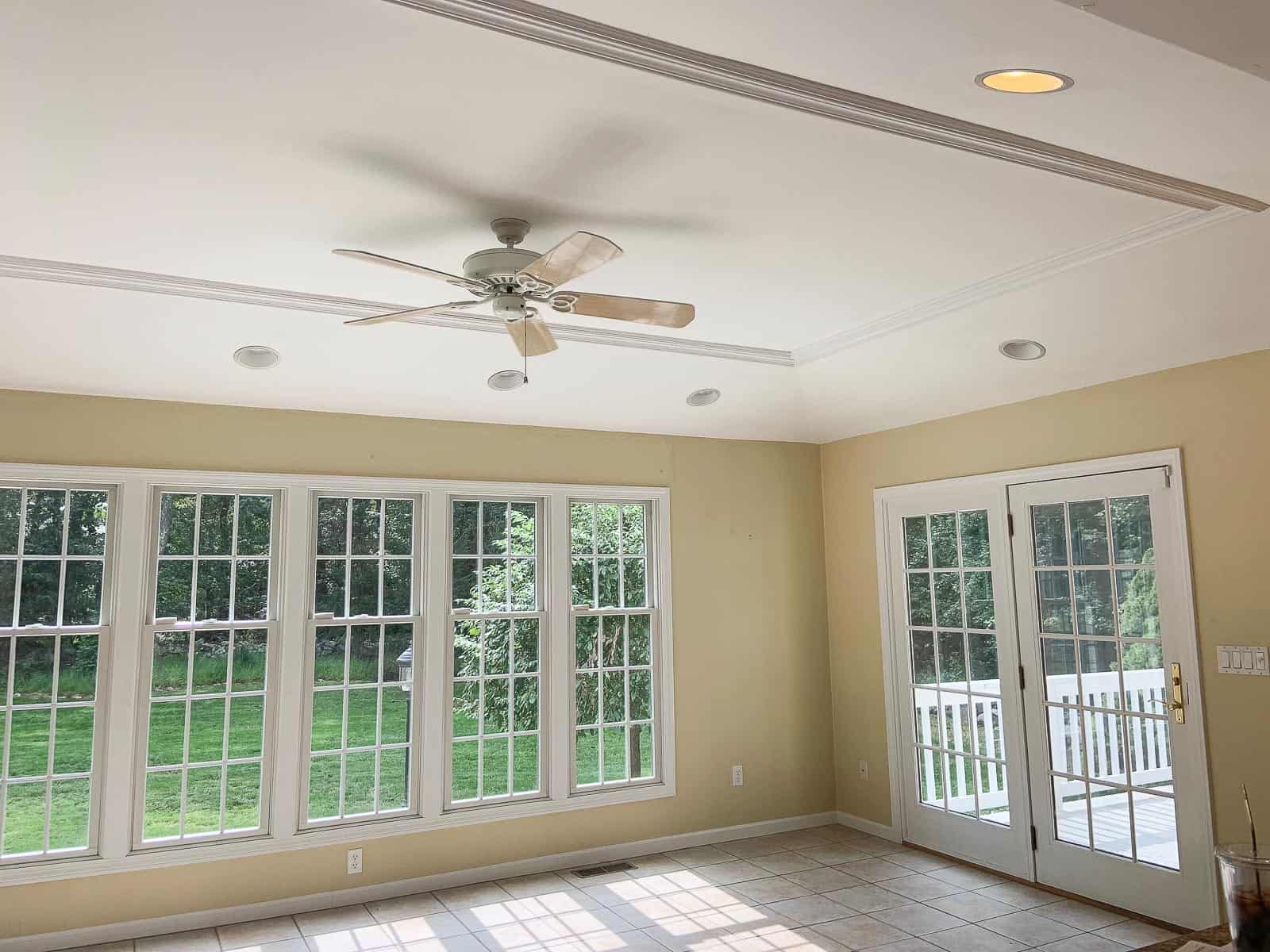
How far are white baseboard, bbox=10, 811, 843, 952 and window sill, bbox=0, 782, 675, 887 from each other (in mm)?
236

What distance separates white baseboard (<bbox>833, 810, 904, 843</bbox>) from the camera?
5.77 meters

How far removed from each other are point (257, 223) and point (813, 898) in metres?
4.06

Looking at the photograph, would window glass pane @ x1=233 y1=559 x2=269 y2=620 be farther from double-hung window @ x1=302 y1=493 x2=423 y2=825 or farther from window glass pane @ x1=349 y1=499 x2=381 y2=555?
window glass pane @ x1=349 y1=499 x2=381 y2=555

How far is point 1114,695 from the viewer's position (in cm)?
453

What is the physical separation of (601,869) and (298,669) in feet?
6.65

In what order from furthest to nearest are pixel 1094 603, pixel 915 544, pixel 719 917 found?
pixel 915 544
pixel 1094 603
pixel 719 917

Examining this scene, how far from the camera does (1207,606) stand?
413 cm

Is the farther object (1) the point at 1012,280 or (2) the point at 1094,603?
(2) the point at 1094,603

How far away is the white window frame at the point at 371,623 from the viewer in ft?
15.8

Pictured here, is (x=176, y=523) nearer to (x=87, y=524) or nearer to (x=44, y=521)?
(x=87, y=524)

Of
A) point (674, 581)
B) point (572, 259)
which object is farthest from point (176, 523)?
point (572, 259)

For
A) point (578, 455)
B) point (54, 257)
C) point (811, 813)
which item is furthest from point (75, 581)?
point (811, 813)

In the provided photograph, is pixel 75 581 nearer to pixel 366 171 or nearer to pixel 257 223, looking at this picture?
pixel 257 223

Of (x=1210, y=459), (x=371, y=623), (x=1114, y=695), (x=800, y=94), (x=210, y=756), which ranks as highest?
(x=800, y=94)
